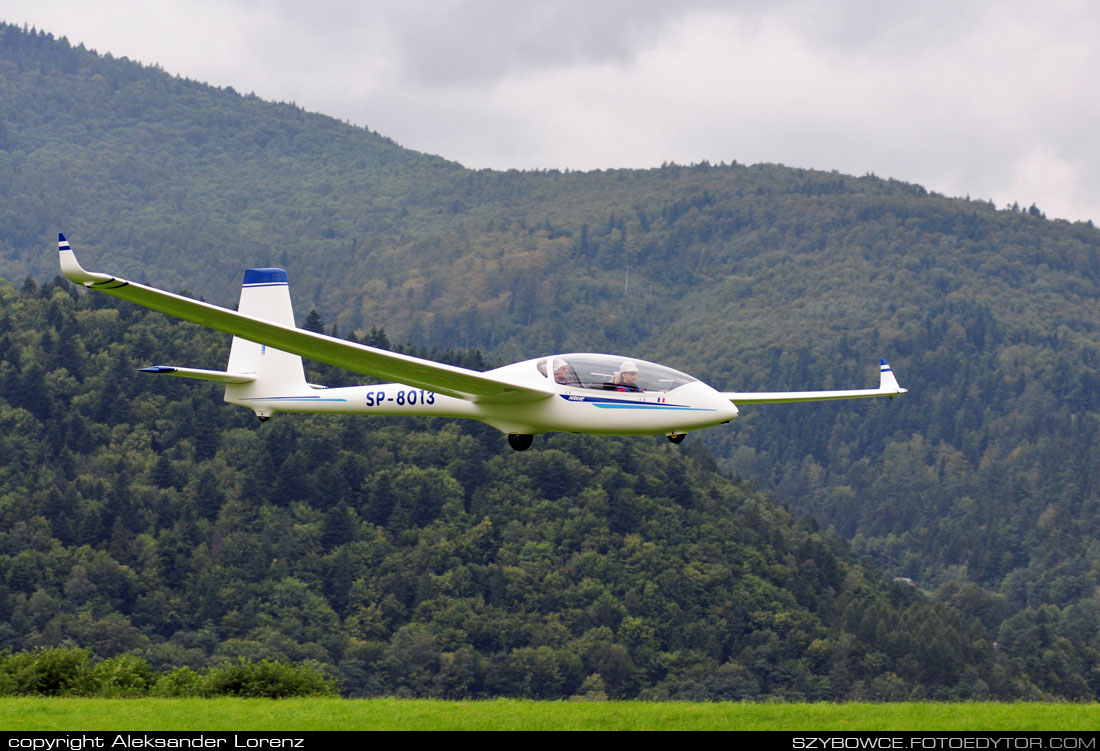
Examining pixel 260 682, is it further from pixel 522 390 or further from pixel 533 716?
pixel 522 390

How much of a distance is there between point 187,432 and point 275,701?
14751 centimetres

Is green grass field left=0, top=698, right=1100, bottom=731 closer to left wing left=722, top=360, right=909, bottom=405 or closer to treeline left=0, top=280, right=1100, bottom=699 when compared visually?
left wing left=722, top=360, right=909, bottom=405

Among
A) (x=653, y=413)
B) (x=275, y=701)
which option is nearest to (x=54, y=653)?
(x=275, y=701)

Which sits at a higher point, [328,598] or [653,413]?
[653,413]

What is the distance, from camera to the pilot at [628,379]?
2584cm

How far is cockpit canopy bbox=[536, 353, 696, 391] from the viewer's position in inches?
1018

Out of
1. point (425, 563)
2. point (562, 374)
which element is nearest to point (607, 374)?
point (562, 374)

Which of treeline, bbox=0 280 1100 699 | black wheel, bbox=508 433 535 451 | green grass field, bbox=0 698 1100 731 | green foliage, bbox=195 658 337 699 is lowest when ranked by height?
treeline, bbox=0 280 1100 699

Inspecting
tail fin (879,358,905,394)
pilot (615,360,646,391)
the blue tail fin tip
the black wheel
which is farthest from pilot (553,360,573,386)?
the blue tail fin tip

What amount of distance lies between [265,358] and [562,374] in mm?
7996

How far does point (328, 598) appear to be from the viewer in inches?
5768

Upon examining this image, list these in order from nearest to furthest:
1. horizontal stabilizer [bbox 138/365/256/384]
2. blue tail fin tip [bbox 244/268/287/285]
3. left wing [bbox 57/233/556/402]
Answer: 1. left wing [bbox 57/233/556/402]
2. horizontal stabilizer [bbox 138/365/256/384]
3. blue tail fin tip [bbox 244/268/287/285]

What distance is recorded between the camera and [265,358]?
1225 inches

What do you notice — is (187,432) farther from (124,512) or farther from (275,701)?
(275,701)
